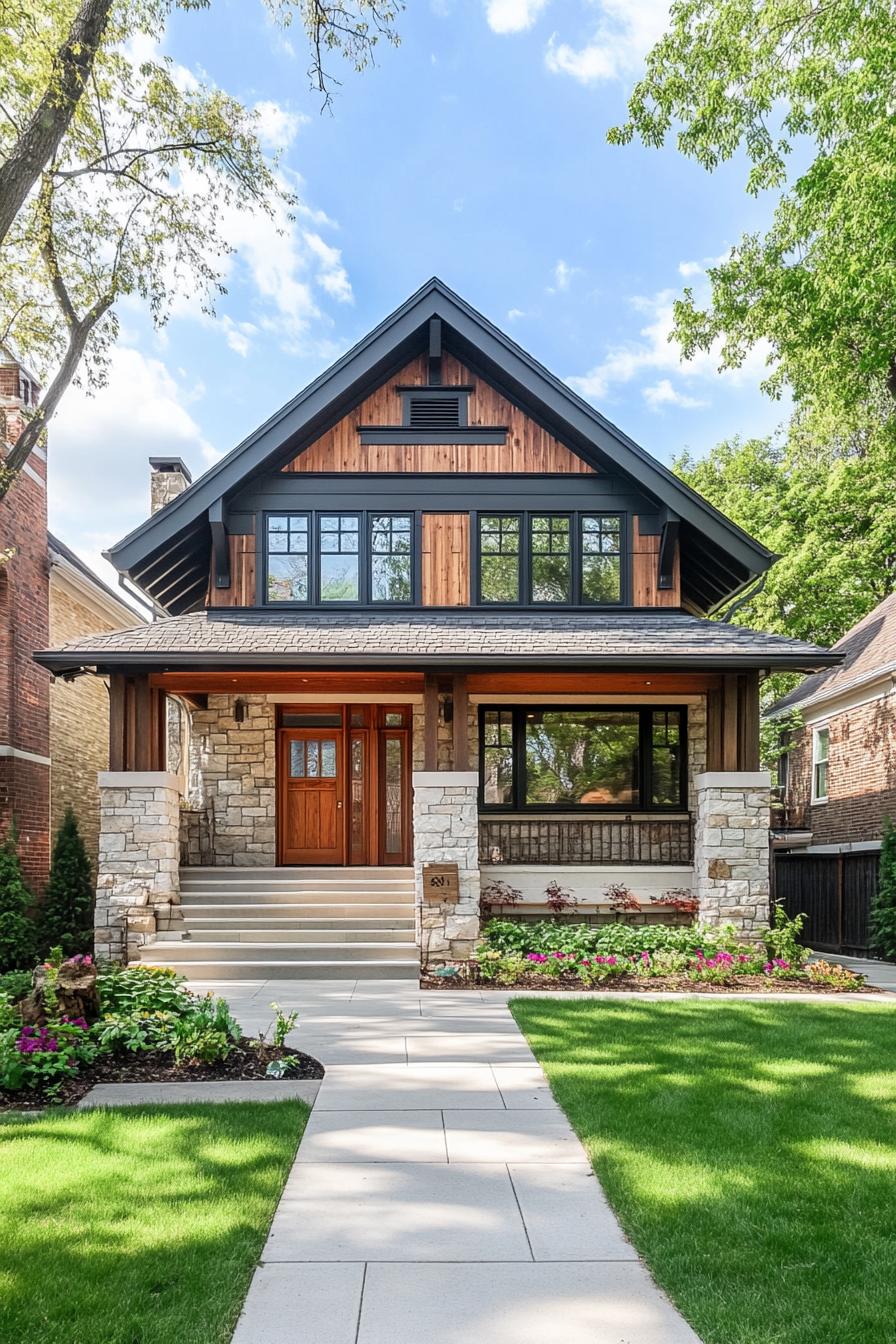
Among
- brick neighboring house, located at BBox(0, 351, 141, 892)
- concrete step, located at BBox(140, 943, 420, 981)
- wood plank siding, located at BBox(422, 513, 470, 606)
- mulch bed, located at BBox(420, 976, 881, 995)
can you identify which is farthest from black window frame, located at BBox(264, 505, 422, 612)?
mulch bed, located at BBox(420, 976, 881, 995)

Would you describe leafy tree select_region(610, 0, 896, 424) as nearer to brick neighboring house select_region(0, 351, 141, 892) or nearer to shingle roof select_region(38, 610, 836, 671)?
shingle roof select_region(38, 610, 836, 671)

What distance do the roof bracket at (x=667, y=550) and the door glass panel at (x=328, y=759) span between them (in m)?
5.31

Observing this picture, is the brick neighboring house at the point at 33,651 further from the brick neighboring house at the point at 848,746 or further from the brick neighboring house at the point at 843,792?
the brick neighboring house at the point at 848,746

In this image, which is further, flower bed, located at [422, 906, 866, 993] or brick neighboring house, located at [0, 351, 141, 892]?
brick neighboring house, located at [0, 351, 141, 892]

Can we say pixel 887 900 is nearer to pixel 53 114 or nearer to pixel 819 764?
pixel 819 764

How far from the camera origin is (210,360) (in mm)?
12695

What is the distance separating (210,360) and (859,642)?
12.5m

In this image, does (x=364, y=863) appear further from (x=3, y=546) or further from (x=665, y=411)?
(x=665, y=411)

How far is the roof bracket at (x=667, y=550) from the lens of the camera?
41.5 feet

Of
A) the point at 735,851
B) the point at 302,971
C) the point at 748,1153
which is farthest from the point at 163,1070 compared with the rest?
the point at 735,851

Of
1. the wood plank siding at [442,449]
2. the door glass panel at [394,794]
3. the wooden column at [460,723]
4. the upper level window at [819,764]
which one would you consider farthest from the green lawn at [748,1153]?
the upper level window at [819,764]

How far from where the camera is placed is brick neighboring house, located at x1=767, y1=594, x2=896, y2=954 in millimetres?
14664

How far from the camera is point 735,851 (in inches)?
431

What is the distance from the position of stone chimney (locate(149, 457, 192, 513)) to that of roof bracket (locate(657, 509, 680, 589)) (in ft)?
29.9
